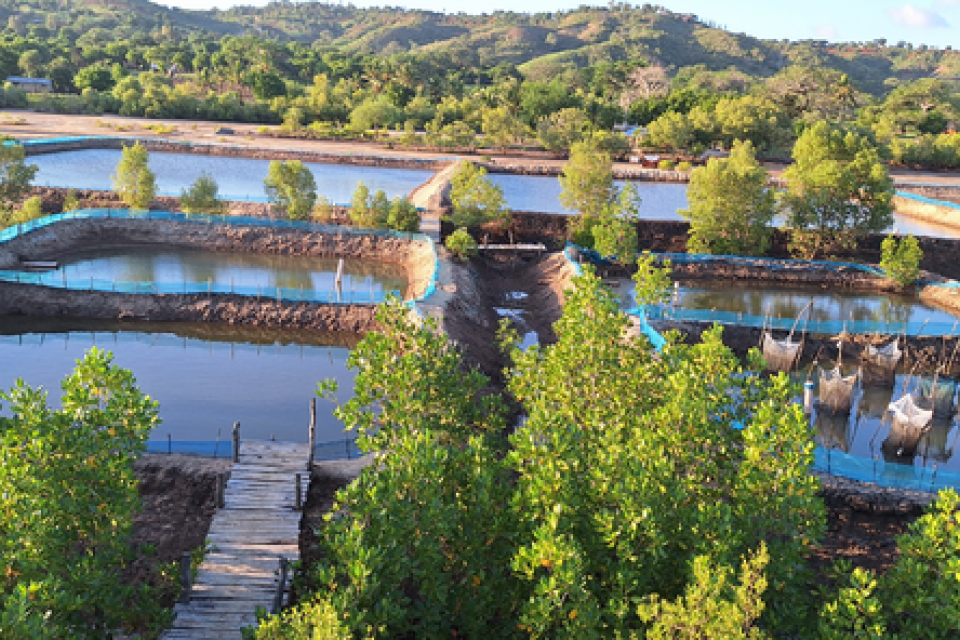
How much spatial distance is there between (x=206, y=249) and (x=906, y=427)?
123 feet

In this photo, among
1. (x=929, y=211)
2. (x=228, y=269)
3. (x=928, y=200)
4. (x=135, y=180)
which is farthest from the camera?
(x=928, y=200)

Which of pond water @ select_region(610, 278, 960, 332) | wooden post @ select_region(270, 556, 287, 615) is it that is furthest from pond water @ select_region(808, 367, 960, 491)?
wooden post @ select_region(270, 556, 287, 615)

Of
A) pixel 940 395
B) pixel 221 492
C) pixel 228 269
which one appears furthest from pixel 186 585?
pixel 228 269

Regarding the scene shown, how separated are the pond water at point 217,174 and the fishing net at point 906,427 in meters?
40.6

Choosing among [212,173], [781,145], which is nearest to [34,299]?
[212,173]

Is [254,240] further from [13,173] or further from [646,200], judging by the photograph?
[646,200]

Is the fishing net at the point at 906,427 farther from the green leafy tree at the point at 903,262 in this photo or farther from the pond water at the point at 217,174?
the pond water at the point at 217,174

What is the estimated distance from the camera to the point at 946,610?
11.6 meters

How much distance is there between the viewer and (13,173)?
44.6 metres

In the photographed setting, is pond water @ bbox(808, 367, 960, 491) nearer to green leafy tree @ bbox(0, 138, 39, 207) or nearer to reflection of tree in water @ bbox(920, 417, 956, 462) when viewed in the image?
reflection of tree in water @ bbox(920, 417, 956, 462)

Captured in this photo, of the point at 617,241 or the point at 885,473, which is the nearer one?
the point at 885,473

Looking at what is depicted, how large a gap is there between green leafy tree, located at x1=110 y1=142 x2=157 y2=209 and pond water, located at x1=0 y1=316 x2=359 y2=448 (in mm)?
15075

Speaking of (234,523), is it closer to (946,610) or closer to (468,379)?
(468,379)

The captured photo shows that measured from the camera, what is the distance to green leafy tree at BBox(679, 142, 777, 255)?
4631 cm
